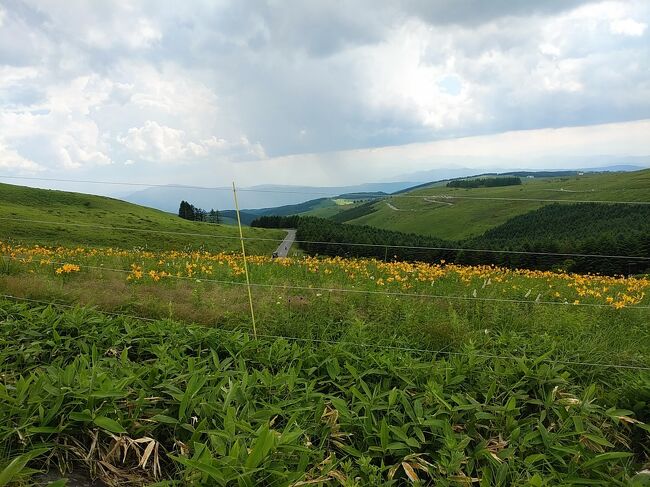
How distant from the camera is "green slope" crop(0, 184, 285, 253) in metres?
47.9

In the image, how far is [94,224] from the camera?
Result: 156ft

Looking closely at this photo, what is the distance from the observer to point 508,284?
23.8ft

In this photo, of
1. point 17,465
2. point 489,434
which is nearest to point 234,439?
point 17,465

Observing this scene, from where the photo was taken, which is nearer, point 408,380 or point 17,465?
point 17,465

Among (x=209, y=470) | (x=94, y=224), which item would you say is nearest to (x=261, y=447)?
(x=209, y=470)

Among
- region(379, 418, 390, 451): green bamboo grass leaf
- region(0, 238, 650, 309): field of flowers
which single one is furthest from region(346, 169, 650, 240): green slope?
region(379, 418, 390, 451): green bamboo grass leaf

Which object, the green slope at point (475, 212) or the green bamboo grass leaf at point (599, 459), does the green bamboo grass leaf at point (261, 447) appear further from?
the green slope at point (475, 212)

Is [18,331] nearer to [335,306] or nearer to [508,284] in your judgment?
[335,306]

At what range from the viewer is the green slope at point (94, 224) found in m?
47.9

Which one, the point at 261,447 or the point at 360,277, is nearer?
the point at 261,447

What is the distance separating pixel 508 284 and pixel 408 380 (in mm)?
4451

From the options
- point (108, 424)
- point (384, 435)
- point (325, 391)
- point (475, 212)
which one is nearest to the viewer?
point (108, 424)

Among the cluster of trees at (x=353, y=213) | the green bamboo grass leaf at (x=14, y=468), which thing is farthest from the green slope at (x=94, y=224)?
the cluster of trees at (x=353, y=213)

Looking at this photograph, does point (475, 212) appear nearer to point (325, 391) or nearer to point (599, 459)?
point (325, 391)
